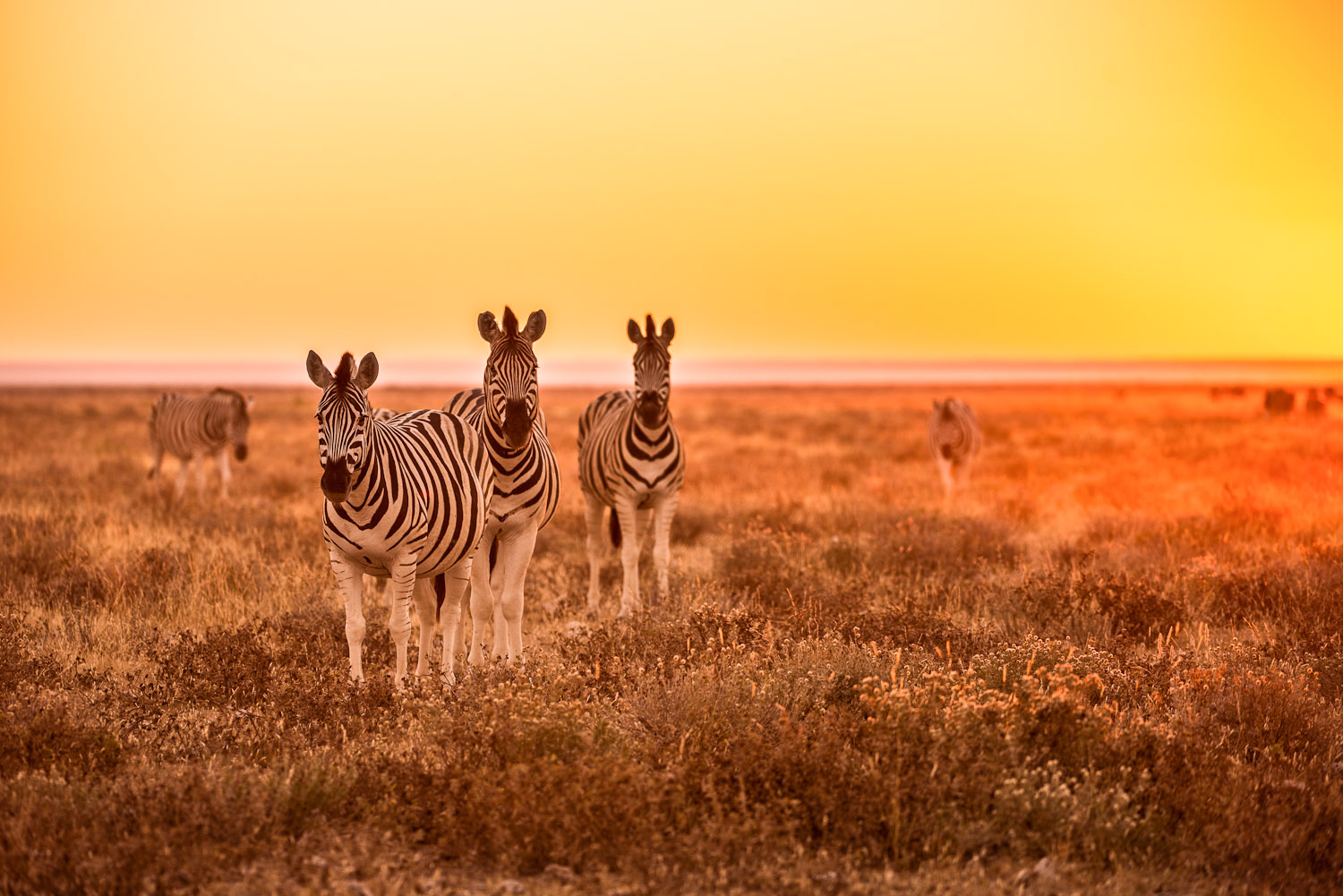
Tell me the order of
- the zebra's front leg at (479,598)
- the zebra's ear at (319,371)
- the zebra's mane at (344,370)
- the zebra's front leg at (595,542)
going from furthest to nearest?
1. the zebra's front leg at (595,542)
2. the zebra's front leg at (479,598)
3. the zebra's ear at (319,371)
4. the zebra's mane at (344,370)

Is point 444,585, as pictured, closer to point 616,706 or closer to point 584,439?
point 616,706

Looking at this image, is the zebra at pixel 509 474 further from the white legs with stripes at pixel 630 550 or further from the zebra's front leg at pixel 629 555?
the zebra's front leg at pixel 629 555

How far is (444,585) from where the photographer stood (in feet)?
23.4

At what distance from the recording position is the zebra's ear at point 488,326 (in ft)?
23.2

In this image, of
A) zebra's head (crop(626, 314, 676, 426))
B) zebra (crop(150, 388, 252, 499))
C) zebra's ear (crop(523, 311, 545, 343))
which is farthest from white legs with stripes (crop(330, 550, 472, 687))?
zebra (crop(150, 388, 252, 499))

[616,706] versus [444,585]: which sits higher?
[444,585]

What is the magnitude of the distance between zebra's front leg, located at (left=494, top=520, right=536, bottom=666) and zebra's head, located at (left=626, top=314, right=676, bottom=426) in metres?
1.86

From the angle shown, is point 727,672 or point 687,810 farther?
point 727,672

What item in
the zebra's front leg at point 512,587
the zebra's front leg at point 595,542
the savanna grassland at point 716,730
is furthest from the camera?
the zebra's front leg at point 595,542

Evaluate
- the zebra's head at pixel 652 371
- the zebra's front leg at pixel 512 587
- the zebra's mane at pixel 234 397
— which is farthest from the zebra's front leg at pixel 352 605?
the zebra's mane at pixel 234 397

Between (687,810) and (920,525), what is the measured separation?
26.7 feet

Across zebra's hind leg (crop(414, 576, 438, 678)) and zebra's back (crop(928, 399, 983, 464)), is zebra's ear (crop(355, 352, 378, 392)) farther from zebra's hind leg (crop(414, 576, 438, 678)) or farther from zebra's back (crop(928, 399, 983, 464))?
zebra's back (crop(928, 399, 983, 464))

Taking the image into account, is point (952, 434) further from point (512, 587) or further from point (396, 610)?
point (396, 610)

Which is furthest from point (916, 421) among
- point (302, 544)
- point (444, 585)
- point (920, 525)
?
point (444, 585)
